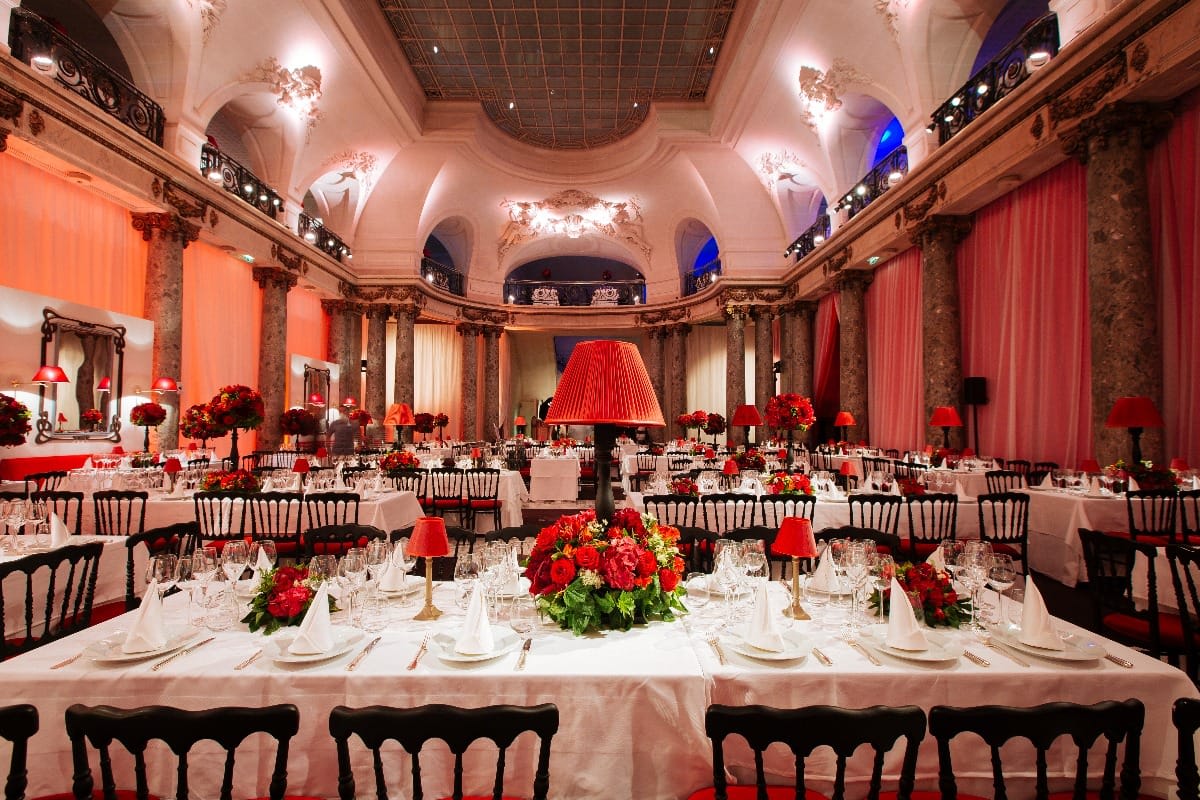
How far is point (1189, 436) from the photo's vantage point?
5988 millimetres

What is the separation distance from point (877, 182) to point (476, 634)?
487 inches

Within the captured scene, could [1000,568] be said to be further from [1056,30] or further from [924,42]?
[924,42]

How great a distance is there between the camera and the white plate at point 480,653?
6.25 feet

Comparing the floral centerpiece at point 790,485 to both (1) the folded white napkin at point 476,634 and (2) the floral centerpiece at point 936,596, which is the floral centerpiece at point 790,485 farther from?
(1) the folded white napkin at point 476,634

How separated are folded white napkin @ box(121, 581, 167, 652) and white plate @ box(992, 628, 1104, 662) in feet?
8.85

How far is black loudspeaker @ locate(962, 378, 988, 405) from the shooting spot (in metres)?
9.20

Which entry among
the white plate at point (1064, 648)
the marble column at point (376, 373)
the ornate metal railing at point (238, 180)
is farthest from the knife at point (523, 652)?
the marble column at point (376, 373)

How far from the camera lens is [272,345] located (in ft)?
41.1

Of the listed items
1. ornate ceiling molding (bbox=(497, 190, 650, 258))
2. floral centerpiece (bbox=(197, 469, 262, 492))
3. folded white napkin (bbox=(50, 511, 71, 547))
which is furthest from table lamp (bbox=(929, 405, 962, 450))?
ornate ceiling molding (bbox=(497, 190, 650, 258))

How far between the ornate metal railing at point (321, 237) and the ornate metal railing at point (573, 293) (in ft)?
20.7

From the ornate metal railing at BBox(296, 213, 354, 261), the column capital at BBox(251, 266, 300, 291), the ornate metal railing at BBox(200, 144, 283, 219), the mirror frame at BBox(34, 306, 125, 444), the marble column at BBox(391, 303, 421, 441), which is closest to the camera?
the mirror frame at BBox(34, 306, 125, 444)

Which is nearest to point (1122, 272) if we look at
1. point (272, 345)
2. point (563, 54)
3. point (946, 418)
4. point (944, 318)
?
point (946, 418)

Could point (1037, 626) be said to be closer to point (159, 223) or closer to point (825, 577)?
point (825, 577)

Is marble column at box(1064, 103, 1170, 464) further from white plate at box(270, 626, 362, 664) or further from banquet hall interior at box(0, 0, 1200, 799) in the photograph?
white plate at box(270, 626, 362, 664)
